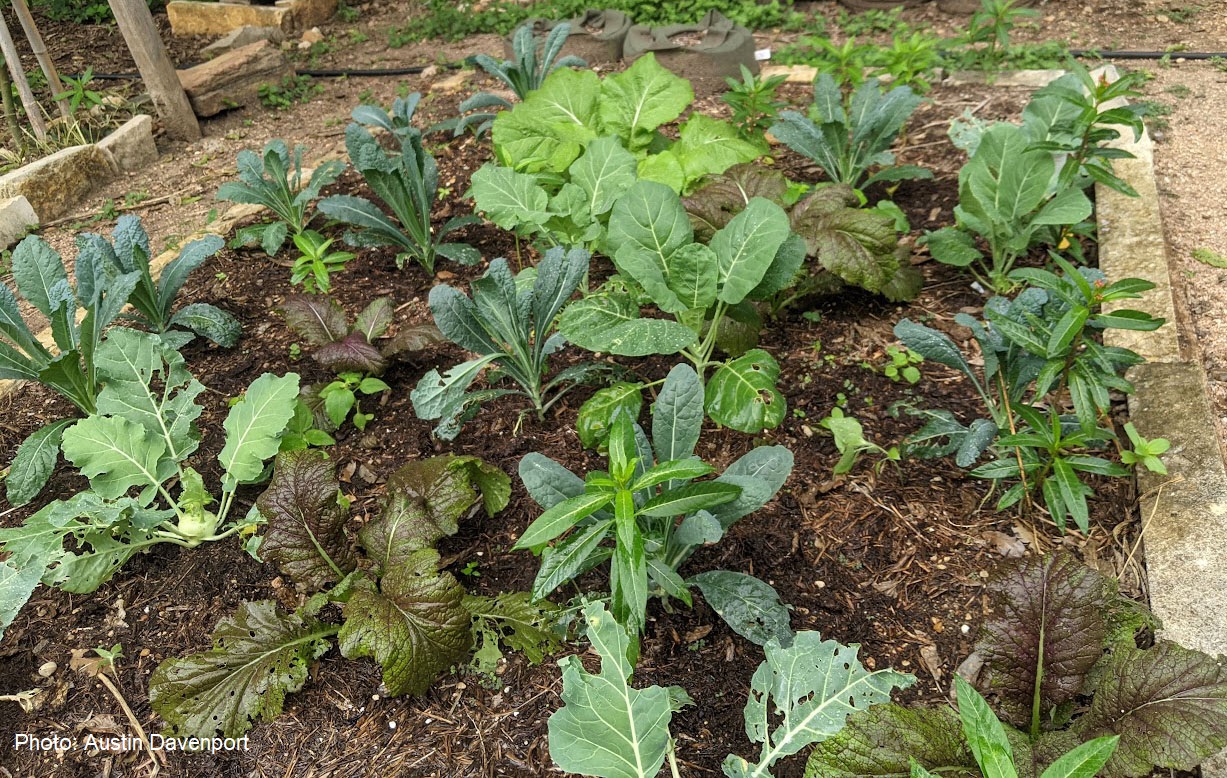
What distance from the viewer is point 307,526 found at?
83.7 inches

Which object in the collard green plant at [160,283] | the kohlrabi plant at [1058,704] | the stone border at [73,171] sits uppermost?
the stone border at [73,171]

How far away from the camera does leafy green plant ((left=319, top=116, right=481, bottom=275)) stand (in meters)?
3.12

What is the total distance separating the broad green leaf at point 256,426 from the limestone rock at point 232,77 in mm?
Result: 3677

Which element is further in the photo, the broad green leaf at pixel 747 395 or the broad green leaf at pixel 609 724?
the broad green leaf at pixel 747 395

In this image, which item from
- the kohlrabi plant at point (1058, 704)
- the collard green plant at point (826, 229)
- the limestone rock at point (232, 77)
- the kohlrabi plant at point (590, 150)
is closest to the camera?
the kohlrabi plant at point (1058, 704)

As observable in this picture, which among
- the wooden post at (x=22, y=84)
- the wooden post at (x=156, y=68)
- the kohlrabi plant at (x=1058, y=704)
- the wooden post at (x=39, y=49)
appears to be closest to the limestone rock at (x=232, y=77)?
the wooden post at (x=156, y=68)

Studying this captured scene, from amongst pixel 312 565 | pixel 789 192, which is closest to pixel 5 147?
pixel 312 565

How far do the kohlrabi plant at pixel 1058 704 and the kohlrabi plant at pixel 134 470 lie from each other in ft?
5.61

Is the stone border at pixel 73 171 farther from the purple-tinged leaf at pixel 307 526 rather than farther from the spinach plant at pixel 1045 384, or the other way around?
the spinach plant at pixel 1045 384

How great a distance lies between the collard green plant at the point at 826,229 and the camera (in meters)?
2.65

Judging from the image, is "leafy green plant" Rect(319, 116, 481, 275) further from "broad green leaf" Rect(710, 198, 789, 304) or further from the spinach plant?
the spinach plant

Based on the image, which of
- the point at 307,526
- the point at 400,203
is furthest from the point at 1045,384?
the point at 400,203

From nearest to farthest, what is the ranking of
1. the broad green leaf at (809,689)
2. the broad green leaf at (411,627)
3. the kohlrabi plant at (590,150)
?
the broad green leaf at (809,689), the broad green leaf at (411,627), the kohlrabi plant at (590,150)

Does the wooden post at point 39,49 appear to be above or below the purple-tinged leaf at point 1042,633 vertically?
above
